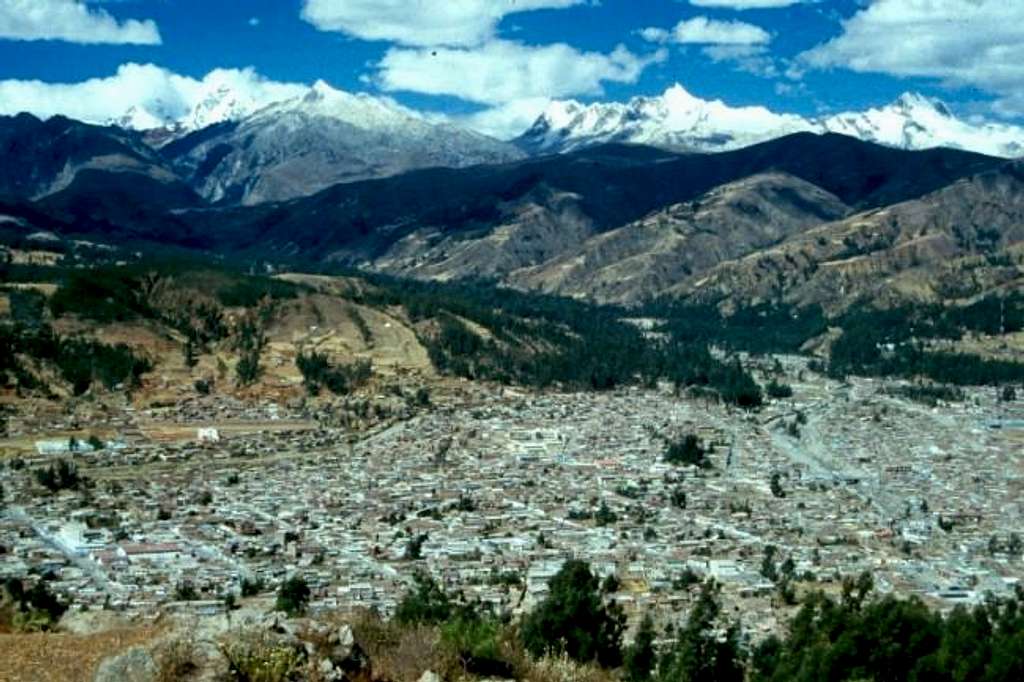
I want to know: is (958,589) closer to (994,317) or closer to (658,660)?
(658,660)

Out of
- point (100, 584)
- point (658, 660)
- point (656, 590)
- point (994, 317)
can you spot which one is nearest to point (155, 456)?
point (100, 584)

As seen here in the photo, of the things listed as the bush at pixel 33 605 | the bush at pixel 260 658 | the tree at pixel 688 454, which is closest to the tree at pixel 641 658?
the bush at pixel 33 605

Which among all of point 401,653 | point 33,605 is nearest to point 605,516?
point 33,605

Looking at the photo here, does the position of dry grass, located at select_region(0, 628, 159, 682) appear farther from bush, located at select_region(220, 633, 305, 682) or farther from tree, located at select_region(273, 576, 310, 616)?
tree, located at select_region(273, 576, 310, 616)

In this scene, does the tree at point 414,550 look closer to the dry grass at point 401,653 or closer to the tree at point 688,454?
the tree at point 688,454

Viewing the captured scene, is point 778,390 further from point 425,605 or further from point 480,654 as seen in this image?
point 480,654

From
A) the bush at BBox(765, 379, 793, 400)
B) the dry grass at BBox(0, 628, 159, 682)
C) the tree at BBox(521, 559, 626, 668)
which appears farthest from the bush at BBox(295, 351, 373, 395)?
the dry grass at BBox(0, 628, 159, 682)
